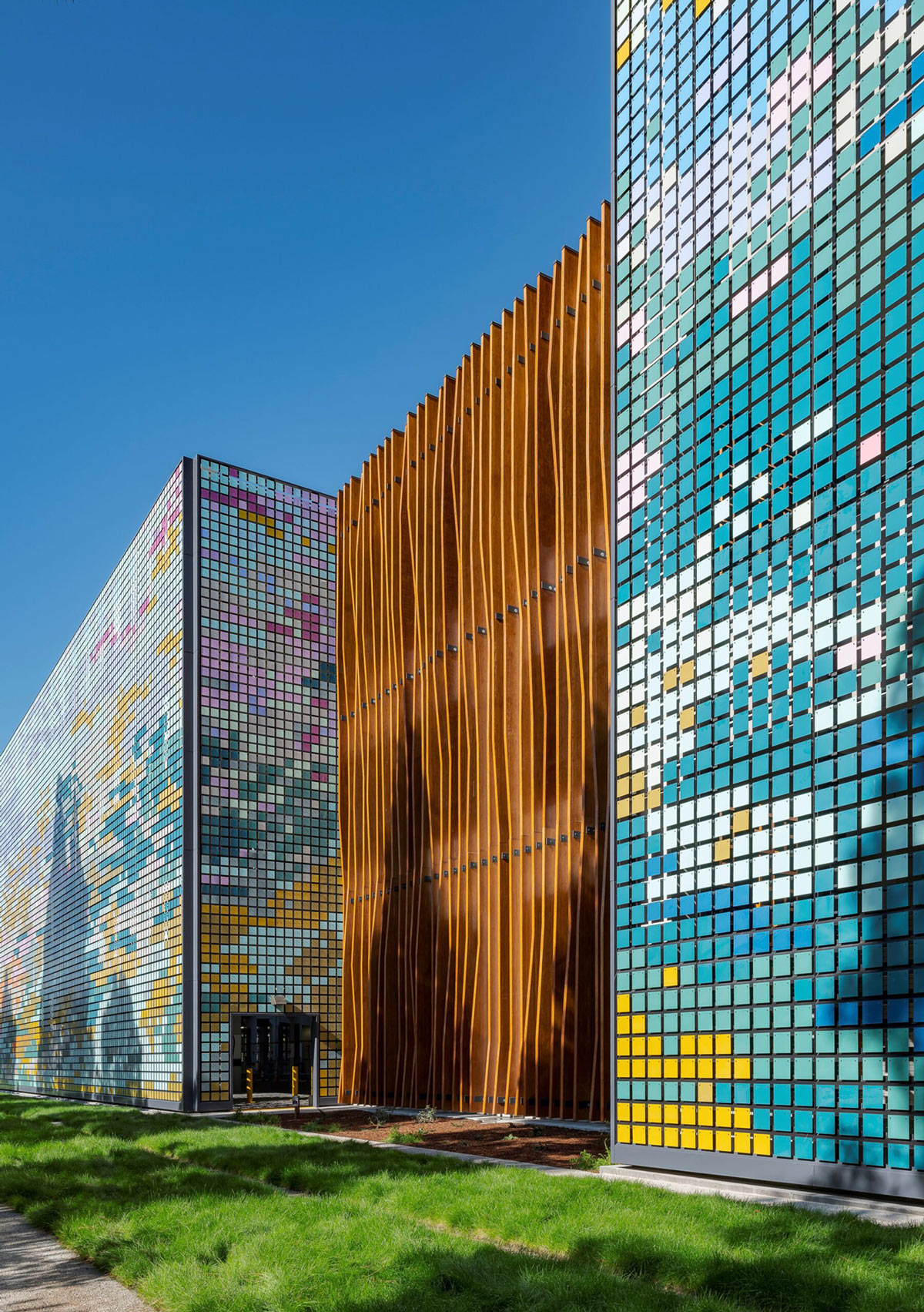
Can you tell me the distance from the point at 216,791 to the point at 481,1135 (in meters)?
14.1

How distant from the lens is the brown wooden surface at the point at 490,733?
2155cm

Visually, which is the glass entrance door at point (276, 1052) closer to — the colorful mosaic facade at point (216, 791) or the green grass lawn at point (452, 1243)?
the colorful mosaic facade at point (216, 791)

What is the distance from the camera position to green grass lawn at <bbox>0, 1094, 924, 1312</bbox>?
6.59 meters

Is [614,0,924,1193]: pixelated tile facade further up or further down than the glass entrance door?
further up

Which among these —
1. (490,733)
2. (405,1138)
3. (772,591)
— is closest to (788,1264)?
(772,591)

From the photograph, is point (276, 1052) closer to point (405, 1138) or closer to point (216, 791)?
point (216, 791)

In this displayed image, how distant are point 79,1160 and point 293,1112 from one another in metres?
13.7

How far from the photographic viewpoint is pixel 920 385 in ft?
31.2

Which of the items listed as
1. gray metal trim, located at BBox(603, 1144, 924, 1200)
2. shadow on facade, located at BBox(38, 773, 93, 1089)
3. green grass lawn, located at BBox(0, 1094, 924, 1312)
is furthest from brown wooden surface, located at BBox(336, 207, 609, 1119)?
shadow on facade, located at BBox(38, 773, 93, 1089)

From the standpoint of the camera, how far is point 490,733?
24.7 metres

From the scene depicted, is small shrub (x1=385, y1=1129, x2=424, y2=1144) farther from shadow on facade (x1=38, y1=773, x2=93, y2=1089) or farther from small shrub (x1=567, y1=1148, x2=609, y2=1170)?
shadow on facade (x1=38, y1=773, x2=93, y2=1089)

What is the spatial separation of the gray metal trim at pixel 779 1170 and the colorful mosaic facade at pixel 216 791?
19378 mm

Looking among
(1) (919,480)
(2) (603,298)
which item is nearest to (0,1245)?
(1) (919,480)

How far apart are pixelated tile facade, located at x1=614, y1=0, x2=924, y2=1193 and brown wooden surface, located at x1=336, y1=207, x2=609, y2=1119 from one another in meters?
8.10
